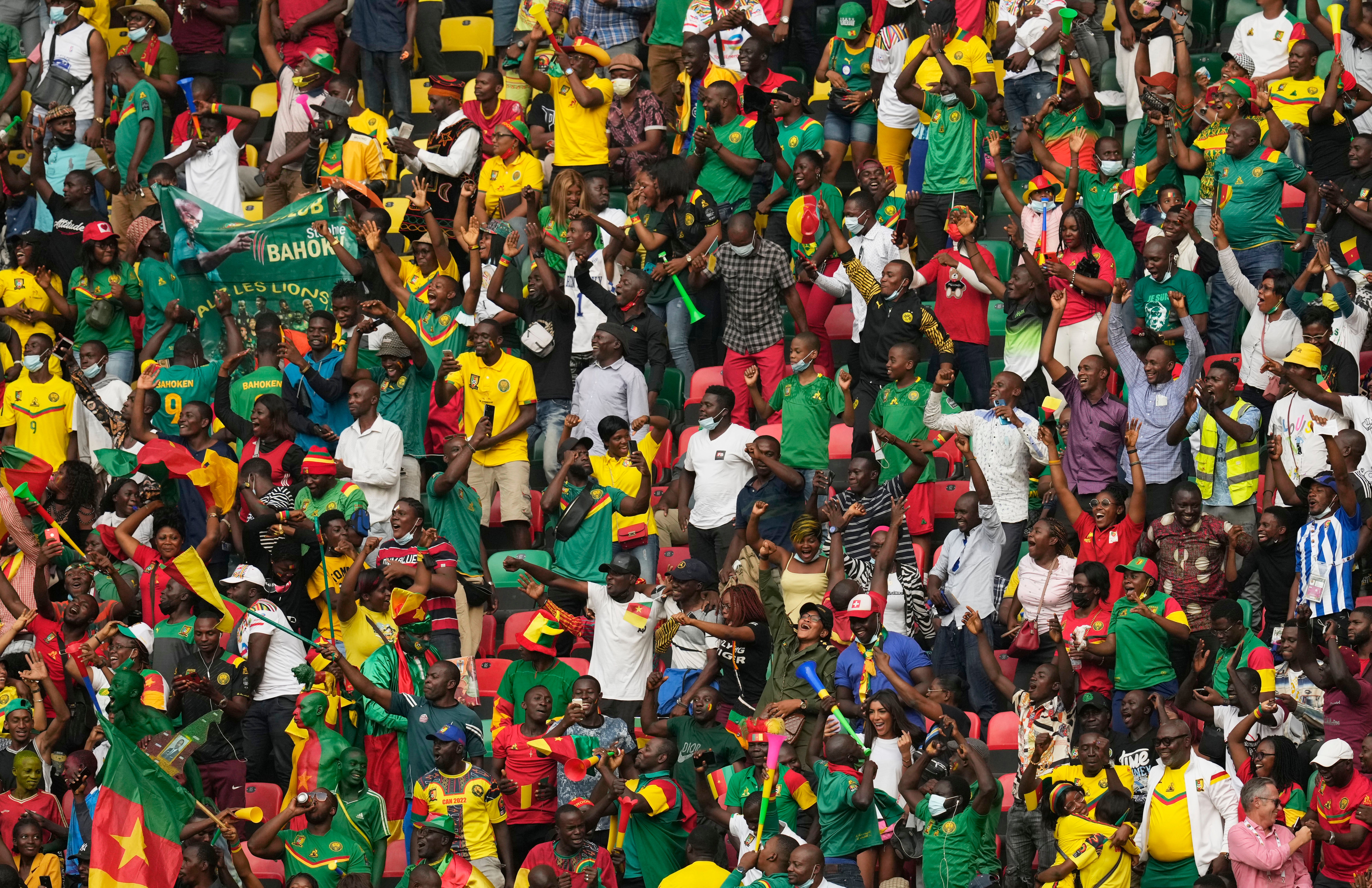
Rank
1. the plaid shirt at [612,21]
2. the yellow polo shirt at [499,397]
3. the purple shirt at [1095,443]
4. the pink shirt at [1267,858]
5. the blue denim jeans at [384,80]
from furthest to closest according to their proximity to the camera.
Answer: the blue denim jeans at [384,80]
the plaid shirt at [612,21]
the yellow polo shirt at [499,397]
the purple shirt at [1095,443]
the pink shirt at [1267,858]

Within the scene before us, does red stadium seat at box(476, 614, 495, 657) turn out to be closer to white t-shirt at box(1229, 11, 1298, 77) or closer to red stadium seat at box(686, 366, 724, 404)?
red stadium seat at box(686, 366, 724, 404)

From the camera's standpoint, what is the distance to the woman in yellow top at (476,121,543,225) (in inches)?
653

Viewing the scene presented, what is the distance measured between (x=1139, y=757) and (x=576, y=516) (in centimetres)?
359

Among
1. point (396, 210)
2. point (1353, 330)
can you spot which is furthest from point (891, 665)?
point (396, 210)

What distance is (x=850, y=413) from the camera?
14.8m

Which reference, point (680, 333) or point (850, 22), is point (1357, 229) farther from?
point (680, 333)

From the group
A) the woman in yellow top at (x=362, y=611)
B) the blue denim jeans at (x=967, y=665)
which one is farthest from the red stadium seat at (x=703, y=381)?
the woman in yellow top at (x=362, y=611)

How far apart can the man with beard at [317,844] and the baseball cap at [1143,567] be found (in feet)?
14.3

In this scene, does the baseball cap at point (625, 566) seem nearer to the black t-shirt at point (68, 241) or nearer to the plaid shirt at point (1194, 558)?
the plaid shirt at point (1194, 558)

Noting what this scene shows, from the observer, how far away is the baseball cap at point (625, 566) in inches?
534

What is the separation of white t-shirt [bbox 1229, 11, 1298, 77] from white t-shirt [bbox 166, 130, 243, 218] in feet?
22.7

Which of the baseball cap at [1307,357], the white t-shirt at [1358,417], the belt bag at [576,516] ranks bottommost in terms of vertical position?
the belt bag at [576,516]

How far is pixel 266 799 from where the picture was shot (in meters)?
13.4

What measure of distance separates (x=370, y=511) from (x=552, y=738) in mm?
2475
